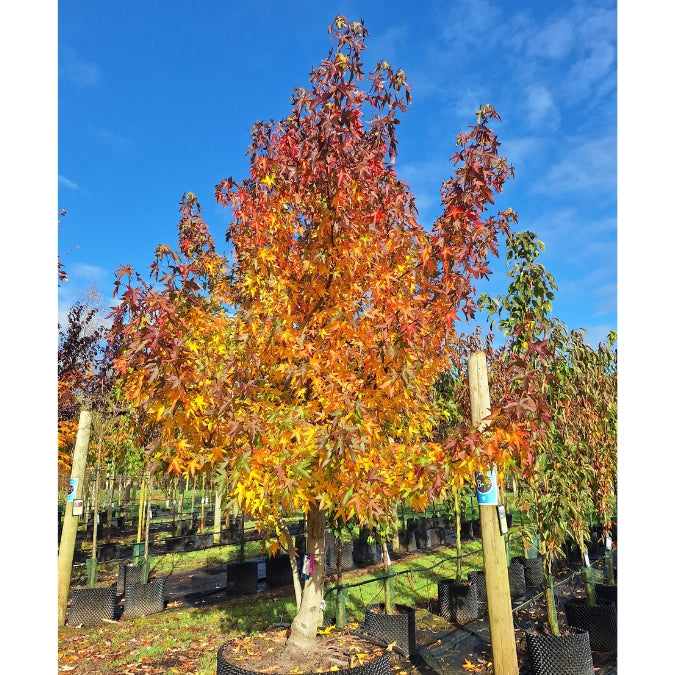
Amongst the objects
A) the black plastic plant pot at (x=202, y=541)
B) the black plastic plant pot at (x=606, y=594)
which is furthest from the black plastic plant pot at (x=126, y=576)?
the black plastic plant pot at (x=606, y=594)

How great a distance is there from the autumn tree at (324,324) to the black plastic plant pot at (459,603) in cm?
395

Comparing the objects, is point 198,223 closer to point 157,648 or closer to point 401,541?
point 157,648

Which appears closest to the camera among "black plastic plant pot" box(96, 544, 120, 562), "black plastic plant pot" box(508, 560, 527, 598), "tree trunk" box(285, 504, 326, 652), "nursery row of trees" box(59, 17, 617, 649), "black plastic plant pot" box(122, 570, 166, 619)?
"nursery row of trees" box(59, 17, 617, 649)

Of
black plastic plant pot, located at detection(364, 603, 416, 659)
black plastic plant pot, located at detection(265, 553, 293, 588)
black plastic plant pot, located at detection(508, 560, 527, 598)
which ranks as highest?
black plastic plant pot, located at detection(364, 603, 416, 659)

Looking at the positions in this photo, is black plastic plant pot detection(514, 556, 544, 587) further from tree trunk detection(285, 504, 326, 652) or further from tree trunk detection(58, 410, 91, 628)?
tree trunk detection(58, 410, 91, 628)

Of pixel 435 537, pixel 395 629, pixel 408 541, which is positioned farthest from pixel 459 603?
pixel 435 537

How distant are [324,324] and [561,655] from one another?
4207mm

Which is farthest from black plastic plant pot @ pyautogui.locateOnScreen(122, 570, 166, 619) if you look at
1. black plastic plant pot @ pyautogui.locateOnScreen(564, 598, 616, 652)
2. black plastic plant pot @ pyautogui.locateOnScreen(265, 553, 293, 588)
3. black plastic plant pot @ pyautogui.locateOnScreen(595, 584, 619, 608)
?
black plastic plant pot @ pyautogui.locateOnScreen(595, 584, 619, 608)

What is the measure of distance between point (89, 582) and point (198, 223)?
24.1ft

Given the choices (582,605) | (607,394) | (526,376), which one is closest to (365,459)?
(526,376)

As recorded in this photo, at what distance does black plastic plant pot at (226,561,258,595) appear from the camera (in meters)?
10.4

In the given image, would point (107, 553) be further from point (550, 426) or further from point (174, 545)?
point (550, 426)

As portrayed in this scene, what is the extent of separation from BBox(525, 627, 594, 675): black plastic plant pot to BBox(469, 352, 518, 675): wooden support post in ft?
4.52

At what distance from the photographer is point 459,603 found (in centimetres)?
796
